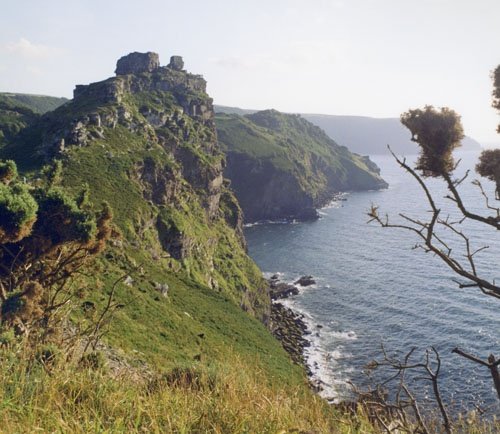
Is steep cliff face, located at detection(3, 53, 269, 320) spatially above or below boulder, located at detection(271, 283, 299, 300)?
above

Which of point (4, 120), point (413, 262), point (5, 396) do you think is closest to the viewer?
point (5, 396)

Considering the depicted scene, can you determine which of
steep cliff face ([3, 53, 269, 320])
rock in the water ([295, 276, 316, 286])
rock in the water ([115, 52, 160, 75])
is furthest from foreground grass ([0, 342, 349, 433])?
rock in the water ([115, 52, 160, 75])

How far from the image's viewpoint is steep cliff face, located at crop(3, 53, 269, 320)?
7806 centimetres

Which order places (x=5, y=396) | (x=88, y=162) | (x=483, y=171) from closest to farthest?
(x=5, y=396), (x=483, y=171), (x=88, y=162)

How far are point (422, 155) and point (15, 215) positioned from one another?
2784 cm

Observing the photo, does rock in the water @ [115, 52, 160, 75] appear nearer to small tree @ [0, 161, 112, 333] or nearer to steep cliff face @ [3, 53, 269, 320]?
steep cliff face @ [3, 53, 269, 320]

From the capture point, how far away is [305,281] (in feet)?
354

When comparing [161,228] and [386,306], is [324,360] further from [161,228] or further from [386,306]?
[161,228]

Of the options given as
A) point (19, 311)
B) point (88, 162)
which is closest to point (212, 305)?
point (88, 162)

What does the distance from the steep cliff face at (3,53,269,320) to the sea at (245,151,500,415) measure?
55.1 ft

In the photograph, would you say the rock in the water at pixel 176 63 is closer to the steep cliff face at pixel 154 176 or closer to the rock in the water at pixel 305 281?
the steep cliff face at pixel 154 176

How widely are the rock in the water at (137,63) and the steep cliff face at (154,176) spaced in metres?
37.5

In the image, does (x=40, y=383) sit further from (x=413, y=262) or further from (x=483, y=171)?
(x=413, y=262)

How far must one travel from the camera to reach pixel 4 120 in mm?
130250
